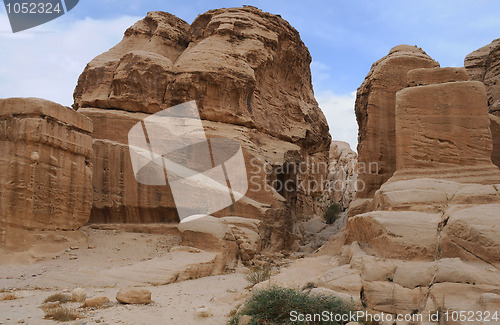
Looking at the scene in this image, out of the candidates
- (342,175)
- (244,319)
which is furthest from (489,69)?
(342,175)

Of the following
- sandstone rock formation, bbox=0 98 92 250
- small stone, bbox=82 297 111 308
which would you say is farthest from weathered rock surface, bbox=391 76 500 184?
sandstone rock formation, bbox=0 98 92 250

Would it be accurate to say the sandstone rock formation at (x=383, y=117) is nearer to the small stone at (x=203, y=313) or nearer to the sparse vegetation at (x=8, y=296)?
the small stone at (x=203, y=313)

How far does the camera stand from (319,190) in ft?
79.5

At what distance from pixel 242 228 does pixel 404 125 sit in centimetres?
564

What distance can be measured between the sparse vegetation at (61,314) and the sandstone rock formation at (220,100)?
7258mm

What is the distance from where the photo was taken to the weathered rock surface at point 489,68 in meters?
16.6

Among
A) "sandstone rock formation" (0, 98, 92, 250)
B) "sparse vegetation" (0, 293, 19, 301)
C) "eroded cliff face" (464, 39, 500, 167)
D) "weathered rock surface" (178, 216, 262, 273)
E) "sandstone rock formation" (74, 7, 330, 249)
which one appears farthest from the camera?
"eroded cliff face" (464, 39, 500, 167)

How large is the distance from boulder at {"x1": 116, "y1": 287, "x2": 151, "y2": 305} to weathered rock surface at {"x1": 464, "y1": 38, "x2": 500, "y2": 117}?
1467 centimetres

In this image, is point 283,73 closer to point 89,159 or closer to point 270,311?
point 89,159

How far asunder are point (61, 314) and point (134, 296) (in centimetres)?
122

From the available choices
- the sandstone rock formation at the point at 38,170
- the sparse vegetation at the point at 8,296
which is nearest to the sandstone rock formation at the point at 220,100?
the sandstone rock formation at the point at 38,170

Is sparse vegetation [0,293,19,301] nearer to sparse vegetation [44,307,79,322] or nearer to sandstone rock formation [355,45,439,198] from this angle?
sparse vegetation [44,307,79,322]

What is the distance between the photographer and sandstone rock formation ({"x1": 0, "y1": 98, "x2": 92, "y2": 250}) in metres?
10.0

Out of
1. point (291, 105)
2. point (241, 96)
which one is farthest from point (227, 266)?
point (291, 105)
